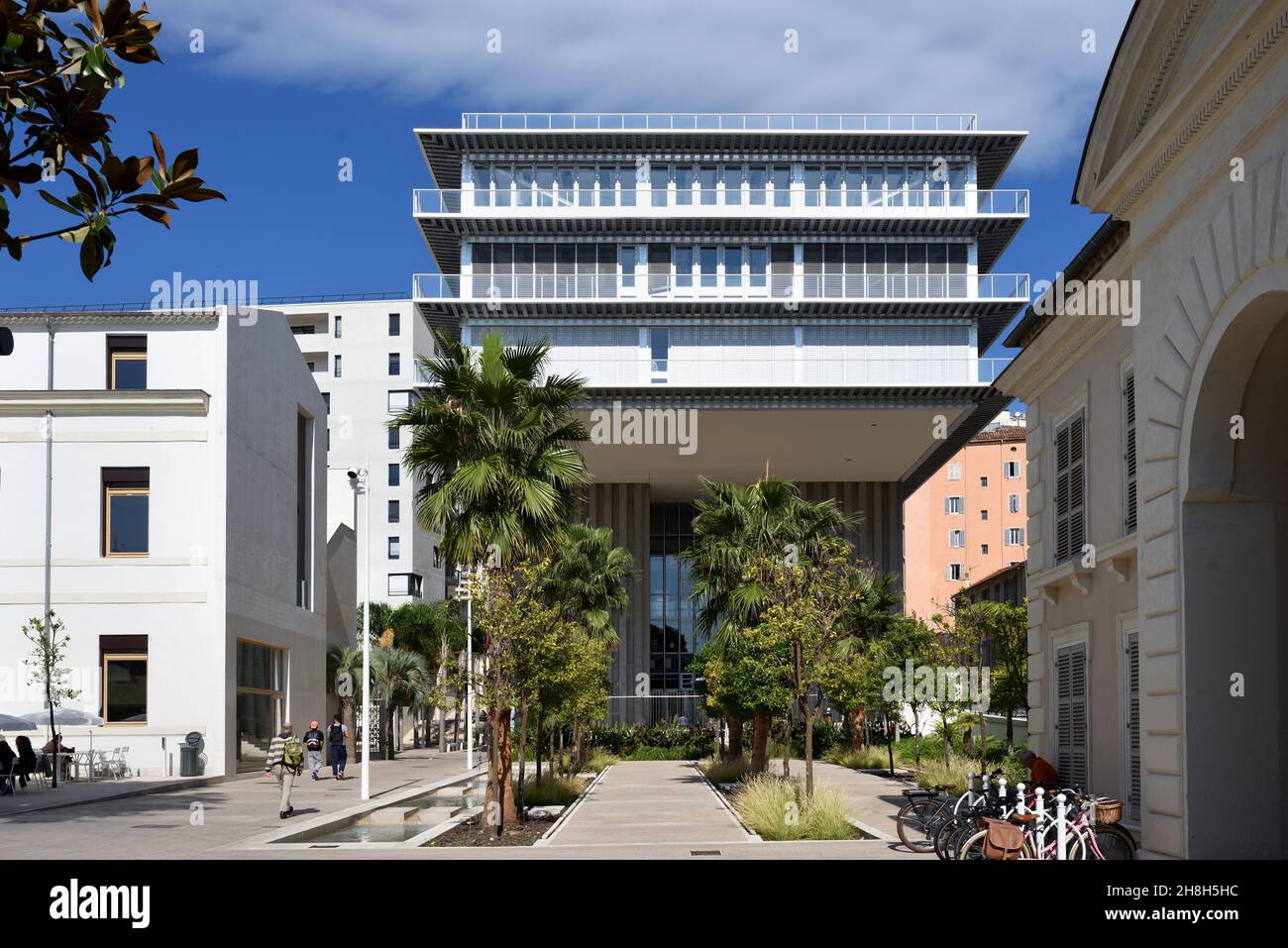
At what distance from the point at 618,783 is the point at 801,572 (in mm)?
15825

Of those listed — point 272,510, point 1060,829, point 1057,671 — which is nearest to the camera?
point 1060,829

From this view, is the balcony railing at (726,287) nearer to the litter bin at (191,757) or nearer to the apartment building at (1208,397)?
the litter bin at (191,757)

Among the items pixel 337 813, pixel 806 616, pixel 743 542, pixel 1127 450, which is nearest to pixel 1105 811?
pixel 1127 450

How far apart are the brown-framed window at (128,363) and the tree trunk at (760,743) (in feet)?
63.8

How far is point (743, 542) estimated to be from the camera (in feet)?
109

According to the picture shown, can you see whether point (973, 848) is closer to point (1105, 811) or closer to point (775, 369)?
point (1105, 811)

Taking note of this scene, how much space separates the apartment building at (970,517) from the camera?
101 metres

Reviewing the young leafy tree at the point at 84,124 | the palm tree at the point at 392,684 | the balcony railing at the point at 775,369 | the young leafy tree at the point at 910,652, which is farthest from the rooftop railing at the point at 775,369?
the young leafy tree at the point at 84,124

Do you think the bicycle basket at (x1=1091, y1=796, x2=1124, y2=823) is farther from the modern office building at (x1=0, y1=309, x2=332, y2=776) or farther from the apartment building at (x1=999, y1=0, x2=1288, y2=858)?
the modern office building at (x1=0, y1=309, x2=332, y2=776)

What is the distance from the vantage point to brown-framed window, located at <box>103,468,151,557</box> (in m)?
37.5

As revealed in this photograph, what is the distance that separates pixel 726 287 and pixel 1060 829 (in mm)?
42750

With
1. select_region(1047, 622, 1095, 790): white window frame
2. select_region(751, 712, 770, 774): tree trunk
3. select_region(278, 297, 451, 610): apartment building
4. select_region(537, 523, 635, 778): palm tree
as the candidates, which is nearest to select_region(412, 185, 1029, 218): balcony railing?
select_region(537, 523, 635, 778): palm tree
